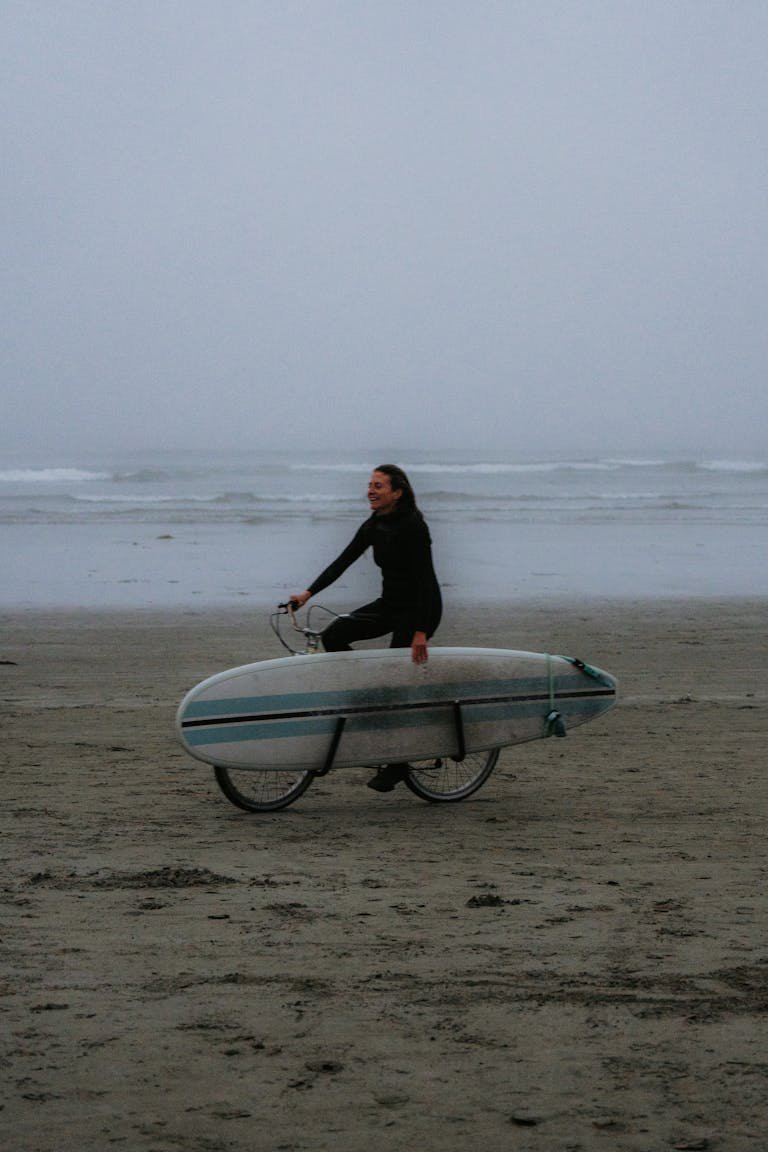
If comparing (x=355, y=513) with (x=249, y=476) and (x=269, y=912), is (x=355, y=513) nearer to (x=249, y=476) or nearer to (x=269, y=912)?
(x=249, y=476)

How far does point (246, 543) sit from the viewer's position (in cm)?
2416

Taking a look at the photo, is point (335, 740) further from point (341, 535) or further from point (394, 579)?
point (341, 535)

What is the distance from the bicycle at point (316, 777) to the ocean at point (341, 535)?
27.4 feet

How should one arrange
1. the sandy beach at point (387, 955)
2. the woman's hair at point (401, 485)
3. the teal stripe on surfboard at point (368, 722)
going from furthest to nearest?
the woman's hair at point (401, 485), the teal stripe on surfboard at point (368, 722), the sandy beach at point (387, 955)

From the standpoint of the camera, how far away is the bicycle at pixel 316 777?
21.5ft

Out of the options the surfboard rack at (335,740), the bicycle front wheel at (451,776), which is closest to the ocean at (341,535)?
the bicycle front wheel at (451,776)

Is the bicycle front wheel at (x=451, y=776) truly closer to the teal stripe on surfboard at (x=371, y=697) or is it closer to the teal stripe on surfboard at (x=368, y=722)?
the teal stripe on surfboard at (x=368, y=722)

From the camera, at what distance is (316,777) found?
286 inches

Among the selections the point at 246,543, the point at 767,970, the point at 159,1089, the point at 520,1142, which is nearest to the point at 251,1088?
the point at 159,1089

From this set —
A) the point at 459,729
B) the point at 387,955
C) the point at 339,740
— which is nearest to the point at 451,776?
the point at 459,729

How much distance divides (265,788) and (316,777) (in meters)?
0.61

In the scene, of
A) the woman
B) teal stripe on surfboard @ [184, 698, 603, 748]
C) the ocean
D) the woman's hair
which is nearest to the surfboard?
teal stripe on surfboard @ [184, 698, 603, 748]

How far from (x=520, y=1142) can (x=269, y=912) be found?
74.3 inches

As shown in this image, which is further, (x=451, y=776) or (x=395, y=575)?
(x=451, y=776)
